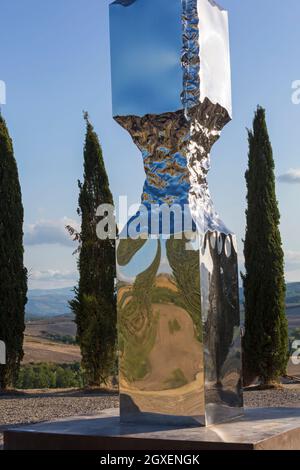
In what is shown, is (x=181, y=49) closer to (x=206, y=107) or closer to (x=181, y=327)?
(x=206, y=107)

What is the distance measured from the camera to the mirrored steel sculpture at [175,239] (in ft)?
14.5

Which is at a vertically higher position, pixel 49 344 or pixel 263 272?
pixel 263 272

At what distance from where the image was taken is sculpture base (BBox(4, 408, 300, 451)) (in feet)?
12.6

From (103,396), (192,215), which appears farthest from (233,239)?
(103,396)

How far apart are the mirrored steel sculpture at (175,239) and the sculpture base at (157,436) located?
212 mm

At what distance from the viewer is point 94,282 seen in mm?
11250

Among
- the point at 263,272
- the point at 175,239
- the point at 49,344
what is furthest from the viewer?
the point at 49,344

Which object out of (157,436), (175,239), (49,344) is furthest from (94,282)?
(49,344)

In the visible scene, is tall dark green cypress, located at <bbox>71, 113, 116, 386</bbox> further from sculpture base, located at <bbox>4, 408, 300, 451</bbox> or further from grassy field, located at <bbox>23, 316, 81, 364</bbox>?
sculpture base, located at <bbox>4, 408, 300, 451</bbox>

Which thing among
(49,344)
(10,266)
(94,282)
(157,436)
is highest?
(10,266)

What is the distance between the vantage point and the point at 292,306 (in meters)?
19.0

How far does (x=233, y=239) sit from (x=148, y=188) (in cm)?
75

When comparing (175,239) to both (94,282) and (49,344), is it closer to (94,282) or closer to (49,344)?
(94,282)

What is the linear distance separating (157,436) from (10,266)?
756 cm
